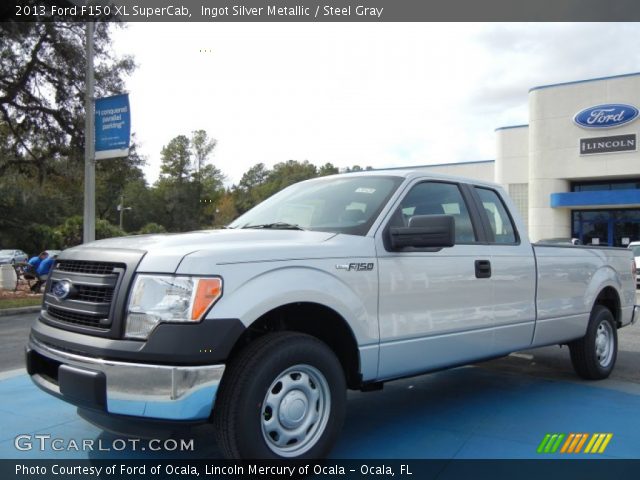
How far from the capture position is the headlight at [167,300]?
3.00 metres

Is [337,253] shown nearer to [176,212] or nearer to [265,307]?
[265,307]

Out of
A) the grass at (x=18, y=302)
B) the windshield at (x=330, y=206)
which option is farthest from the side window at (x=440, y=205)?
the grass at (x=18, y=302)

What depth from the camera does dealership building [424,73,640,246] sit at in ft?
105

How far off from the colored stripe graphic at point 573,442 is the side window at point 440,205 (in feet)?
5.21

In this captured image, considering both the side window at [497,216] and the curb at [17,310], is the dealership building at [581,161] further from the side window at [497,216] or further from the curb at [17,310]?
the side window at [497,216]

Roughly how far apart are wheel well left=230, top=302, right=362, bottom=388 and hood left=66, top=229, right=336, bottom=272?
0.34 metres

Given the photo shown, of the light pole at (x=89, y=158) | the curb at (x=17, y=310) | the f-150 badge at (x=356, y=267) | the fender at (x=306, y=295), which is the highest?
the light pole at (x=89, y=158)

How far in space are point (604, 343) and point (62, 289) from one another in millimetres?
5497

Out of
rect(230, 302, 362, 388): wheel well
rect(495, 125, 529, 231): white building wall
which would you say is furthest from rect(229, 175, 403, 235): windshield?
rect(495, 125, 529, 231): white building wall

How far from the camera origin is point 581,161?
110ft

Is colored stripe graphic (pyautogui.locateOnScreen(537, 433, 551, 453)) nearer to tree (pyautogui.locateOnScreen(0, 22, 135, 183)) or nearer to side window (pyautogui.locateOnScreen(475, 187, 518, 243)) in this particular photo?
side window (pyautogui.locateOnScreen(475, 187, 518, 243))

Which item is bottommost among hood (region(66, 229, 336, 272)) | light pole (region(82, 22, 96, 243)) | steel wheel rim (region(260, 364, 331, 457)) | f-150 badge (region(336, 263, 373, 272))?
steel wheel rim (region(260, 364, 331, 457))

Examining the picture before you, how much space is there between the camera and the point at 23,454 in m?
3.86

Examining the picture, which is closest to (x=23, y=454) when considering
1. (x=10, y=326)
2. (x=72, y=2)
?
(x=10, y=326)
